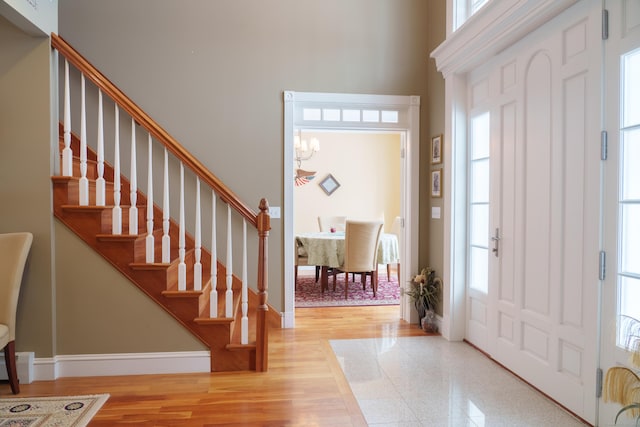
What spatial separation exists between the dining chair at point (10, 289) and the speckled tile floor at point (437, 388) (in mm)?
2115

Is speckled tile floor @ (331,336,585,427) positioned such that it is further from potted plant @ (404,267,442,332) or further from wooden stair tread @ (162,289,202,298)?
wooden stair tread @ (162,289,202,298)

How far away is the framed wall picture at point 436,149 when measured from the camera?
3.81 meters

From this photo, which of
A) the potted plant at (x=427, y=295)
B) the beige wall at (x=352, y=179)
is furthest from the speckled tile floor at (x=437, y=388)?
the beige wall at (x=352, y=179)

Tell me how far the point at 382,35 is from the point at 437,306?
2.72m

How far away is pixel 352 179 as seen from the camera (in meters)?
7.39

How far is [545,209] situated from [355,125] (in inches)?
82.3

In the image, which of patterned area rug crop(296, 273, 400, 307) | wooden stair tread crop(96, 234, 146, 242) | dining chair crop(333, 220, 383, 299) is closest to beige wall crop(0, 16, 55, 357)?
wooden stair tread crop(96, 234, 146, 242)

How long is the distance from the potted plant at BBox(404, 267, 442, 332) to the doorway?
0.64 feet

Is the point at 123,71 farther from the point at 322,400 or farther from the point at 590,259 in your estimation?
the point at 590,259

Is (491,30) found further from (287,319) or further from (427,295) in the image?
(287,319)

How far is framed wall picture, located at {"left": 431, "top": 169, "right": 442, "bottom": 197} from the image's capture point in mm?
3799

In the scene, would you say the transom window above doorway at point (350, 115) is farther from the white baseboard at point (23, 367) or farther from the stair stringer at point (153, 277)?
the white baseboard at point (23, 367)

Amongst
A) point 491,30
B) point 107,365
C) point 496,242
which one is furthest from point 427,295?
point 107,365

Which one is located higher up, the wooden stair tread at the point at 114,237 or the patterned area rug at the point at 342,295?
the wooden stair tread at the point at 114,237
